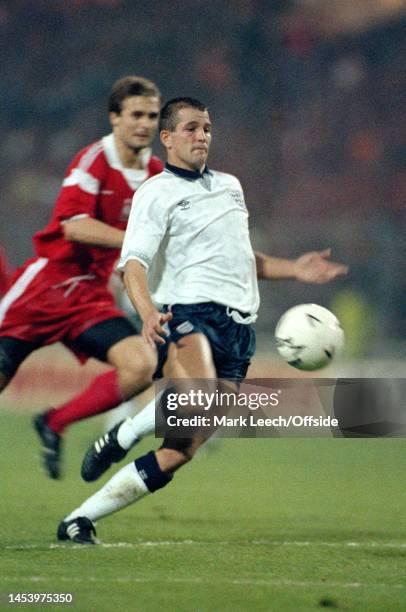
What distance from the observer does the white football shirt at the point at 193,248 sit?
3555 mm

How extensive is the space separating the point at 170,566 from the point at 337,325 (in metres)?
1.03

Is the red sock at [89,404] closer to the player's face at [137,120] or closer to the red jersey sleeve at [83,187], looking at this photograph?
the red jersey sleeve at [83,187]

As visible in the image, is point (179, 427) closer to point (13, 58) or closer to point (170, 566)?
point (170, 566)

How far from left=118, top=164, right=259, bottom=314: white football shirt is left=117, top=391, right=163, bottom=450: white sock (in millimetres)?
401

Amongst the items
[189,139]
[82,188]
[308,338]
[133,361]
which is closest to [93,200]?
[82,188]

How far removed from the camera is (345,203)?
345 inches

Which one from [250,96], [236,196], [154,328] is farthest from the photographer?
[250,96]

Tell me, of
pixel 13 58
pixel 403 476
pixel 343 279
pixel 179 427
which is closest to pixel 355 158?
pixel 343 279

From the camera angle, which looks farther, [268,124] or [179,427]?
[268,124]

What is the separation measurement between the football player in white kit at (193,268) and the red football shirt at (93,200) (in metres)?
0.68

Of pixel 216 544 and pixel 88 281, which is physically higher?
pixel 88 281

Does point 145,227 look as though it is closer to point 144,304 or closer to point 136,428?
point 144,304

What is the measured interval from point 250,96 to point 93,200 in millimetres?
4938

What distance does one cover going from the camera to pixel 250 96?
29.4ft
